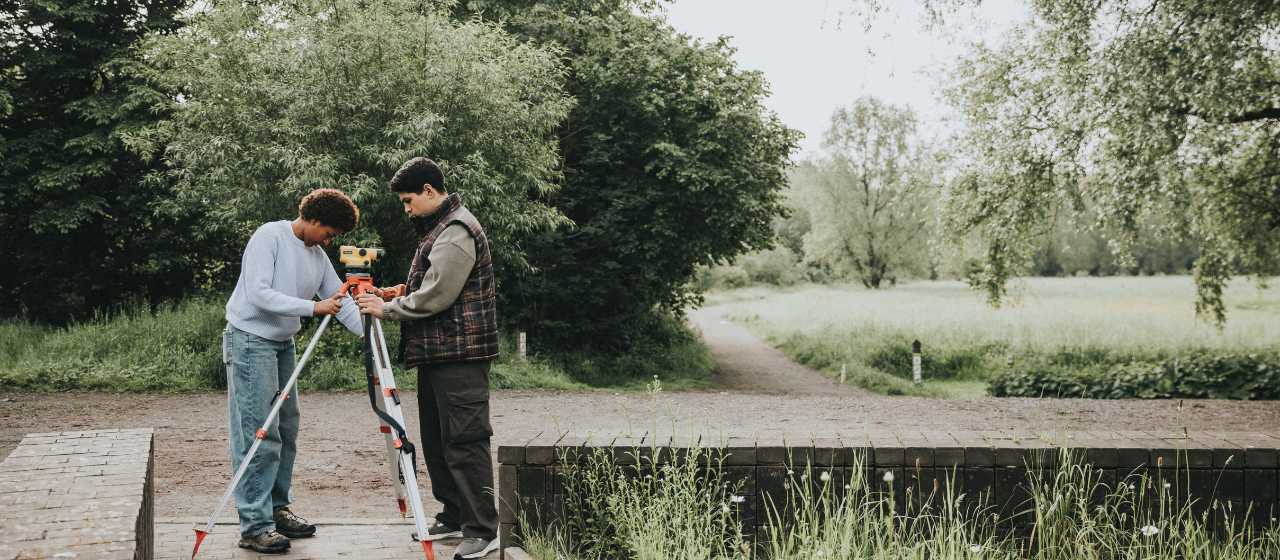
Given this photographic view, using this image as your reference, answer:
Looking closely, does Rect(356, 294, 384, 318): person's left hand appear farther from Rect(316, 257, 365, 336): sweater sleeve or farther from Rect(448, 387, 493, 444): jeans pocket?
Rect(448, 387, 493, 444): jeans pocket

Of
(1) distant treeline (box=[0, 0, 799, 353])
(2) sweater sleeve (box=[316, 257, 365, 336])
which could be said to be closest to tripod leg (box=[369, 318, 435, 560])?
(2) sweater sleeve (box=[316, 257, 365, 336])

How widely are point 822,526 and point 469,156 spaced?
922cm

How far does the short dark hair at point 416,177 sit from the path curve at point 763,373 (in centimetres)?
1064

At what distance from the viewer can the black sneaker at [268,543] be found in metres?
3.70

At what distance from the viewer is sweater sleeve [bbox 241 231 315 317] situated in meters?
3.73

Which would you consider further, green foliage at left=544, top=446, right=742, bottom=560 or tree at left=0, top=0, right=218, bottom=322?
tree at left=0, top=0, right=218, bottom=322

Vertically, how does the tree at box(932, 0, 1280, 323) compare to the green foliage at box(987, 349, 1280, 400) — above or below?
above

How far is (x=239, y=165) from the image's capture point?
1100 cm

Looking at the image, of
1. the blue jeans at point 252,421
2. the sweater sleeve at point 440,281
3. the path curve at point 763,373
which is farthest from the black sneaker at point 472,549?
the path curve at point 763,373

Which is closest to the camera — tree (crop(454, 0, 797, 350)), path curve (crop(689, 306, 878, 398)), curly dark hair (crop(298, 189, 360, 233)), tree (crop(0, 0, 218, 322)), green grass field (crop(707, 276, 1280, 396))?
curly dark hair (crop(298, 189, 360, 233))

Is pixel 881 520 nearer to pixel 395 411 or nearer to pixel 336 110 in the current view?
pixel 395 411

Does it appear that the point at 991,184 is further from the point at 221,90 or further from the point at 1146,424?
the point at 221,90

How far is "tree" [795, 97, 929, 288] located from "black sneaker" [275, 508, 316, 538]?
1782 inches

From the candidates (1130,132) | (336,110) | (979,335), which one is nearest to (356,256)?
(336,110)
